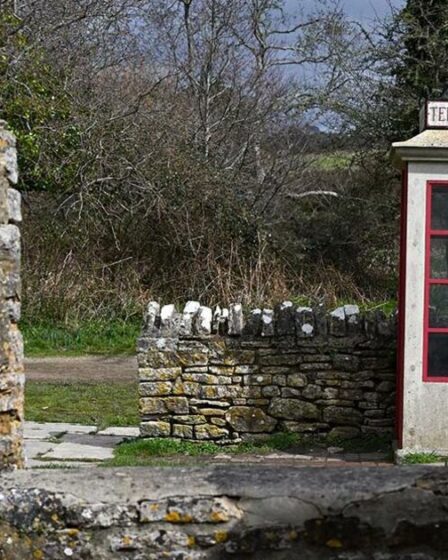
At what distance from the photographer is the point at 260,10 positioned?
21656 millimetres

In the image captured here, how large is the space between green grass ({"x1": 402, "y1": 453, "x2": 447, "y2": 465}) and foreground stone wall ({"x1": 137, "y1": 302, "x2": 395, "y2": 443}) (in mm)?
873

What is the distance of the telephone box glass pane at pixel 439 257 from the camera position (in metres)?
8.26

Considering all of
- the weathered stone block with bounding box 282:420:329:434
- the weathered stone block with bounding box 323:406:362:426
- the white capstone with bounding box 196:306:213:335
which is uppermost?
the white capstone with bounding box 196:306:213:335

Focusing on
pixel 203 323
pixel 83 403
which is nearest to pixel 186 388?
pixel 203 323

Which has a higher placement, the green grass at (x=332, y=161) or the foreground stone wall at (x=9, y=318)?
the green grass at (x=332, y=161)

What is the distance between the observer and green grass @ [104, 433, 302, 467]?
8594 mm

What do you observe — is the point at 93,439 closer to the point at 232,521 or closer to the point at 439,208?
the point at 439,208

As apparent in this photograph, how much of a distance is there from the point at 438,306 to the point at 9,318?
5077 mm

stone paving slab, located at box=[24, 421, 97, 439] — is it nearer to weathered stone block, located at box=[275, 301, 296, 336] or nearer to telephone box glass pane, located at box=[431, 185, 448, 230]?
weathered stone block, located at box=[275, 301, 296, 336]

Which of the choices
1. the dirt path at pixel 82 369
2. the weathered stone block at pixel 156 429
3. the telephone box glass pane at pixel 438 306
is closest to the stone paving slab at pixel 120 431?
the weathered stone block at pixel 156 429

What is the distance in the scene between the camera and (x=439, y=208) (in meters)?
8.26

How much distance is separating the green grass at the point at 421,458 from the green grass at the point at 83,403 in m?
3.31

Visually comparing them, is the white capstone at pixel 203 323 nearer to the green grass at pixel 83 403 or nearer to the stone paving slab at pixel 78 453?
the stone paving slab at pixel 78 453

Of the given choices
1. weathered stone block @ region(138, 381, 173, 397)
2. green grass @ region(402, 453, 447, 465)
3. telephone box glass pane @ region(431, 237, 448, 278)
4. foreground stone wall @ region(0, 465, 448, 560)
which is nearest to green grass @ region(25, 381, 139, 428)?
weathered stone block @ region(138, 381, 173, 397)
